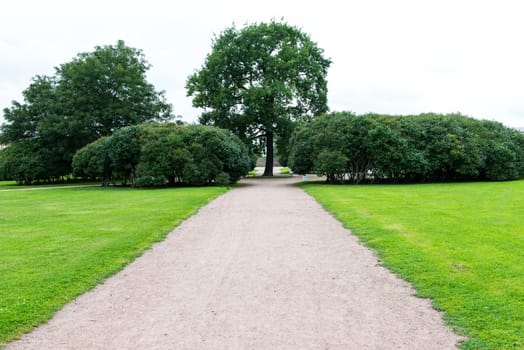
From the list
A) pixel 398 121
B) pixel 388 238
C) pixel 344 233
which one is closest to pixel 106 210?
pixel 344 233

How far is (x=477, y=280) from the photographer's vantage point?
5.80m

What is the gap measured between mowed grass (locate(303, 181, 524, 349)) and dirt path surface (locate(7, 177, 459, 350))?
34 centimetres

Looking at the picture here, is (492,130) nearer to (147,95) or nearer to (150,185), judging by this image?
(150,185)

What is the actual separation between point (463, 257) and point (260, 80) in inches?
1405

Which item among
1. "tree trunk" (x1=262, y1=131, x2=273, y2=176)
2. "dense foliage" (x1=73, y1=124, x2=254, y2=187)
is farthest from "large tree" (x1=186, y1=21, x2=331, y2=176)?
"dense foliage" (x1=73, y1=124, x2=254, y2=187)

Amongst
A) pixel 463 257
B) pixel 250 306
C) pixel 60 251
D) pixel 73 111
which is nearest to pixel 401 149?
pixel 463 257

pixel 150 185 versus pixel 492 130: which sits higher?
pixel 492 130

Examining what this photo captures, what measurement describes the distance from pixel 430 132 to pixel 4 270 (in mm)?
29820

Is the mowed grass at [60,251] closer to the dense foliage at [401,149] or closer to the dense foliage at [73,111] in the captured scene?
the dense foliage at [401,149]

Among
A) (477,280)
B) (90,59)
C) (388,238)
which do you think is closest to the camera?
(477,280)

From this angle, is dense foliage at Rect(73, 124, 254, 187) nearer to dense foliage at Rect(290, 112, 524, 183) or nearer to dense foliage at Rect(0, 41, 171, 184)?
dense foliage at Rect(290, 112, 524, 183)

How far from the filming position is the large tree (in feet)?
129

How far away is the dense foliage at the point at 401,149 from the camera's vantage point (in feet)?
95.3

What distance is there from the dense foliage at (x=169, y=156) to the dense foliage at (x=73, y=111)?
8.39m
